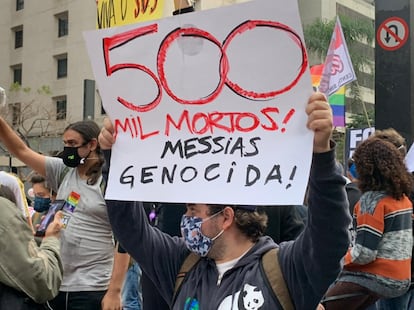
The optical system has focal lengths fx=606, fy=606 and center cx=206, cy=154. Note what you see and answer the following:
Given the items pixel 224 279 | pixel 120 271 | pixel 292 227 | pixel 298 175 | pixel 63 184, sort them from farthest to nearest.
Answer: pixel 63 184, pixel 120 271, pixel 292 227, pixel 224 279, pixel 298 175

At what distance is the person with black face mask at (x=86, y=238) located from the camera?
11.8 ft

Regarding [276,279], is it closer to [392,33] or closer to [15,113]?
[392,33]

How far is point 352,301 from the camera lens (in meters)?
4.09

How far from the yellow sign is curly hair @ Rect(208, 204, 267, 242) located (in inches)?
52.6

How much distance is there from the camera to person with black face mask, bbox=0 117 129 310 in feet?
11.8

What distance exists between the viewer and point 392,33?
254 inches

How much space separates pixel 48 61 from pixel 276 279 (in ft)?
118

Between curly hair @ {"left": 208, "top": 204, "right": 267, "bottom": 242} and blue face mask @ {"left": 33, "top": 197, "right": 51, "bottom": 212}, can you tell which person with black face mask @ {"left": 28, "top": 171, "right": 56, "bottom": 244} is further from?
curly hair @ {"left": 208, "top": 204, "right": 267, "bottom": 242}

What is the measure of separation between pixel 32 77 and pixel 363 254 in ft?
116

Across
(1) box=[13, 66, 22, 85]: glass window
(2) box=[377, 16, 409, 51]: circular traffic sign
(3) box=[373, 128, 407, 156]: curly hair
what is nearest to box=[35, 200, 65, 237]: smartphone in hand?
(3) box=[373, 128, 407, 156]: curly hair

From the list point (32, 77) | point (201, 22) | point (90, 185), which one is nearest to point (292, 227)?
point (90, 185)

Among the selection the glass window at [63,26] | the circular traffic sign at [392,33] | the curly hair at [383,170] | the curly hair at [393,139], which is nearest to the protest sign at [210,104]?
the curly hair at [383,170]

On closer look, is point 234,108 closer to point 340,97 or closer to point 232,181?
point 232,181

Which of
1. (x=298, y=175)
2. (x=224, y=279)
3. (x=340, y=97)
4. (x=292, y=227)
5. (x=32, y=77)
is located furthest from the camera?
(x=32, y=77)
